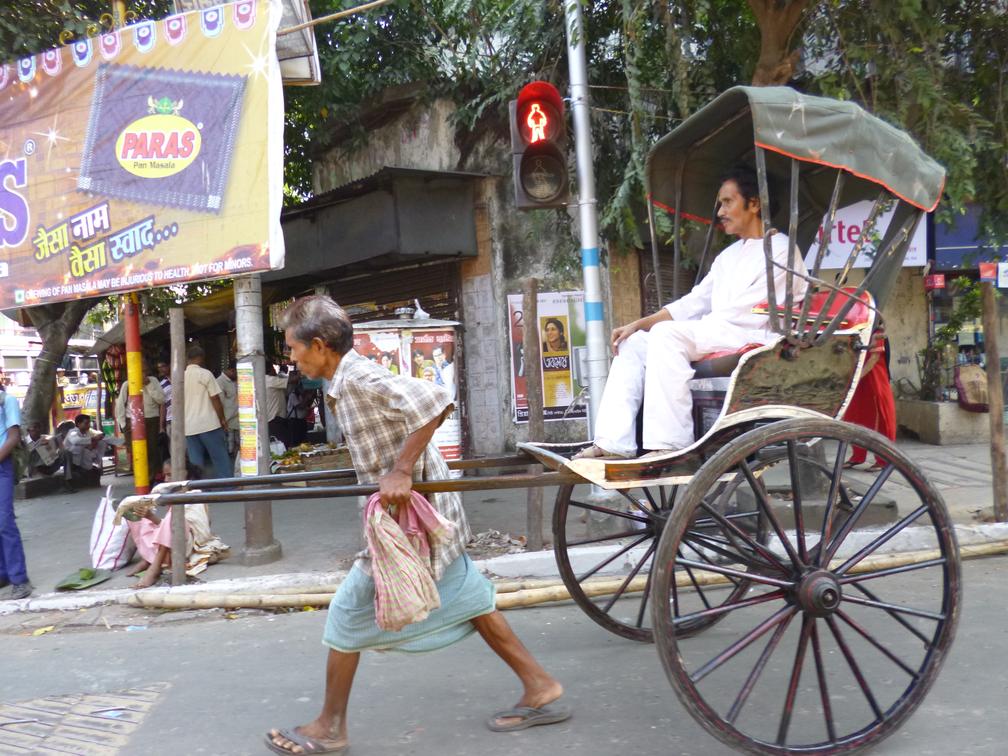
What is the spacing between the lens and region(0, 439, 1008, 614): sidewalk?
5195mm

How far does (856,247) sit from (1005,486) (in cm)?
326

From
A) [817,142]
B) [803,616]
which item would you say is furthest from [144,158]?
[803,616]

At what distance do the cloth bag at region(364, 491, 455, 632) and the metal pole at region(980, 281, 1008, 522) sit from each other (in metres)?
4.26

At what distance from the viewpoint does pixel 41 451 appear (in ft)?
34.1

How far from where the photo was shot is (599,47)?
734cm

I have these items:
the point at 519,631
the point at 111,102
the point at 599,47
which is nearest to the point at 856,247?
the point at 519,631

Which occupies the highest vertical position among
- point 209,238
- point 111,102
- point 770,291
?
point 111,102

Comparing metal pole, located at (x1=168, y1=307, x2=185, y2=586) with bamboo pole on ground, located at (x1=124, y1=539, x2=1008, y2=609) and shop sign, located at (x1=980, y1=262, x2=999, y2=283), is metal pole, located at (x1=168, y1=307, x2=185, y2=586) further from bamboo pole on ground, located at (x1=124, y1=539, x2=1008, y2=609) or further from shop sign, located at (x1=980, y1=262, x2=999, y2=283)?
shop sign, located at (x1=980, y1=262, x2=999, y2=283)

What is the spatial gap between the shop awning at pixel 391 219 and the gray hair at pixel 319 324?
5821 millimetres

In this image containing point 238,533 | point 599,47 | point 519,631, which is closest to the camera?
point 519,631

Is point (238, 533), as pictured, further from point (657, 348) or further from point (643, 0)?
point (643, 0)

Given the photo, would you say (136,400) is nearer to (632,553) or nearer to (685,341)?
(632,553)

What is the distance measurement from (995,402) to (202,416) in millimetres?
6755

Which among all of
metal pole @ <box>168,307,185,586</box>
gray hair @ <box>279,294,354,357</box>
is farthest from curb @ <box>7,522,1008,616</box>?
gray hair @ <box>279,294,354,357</box>
